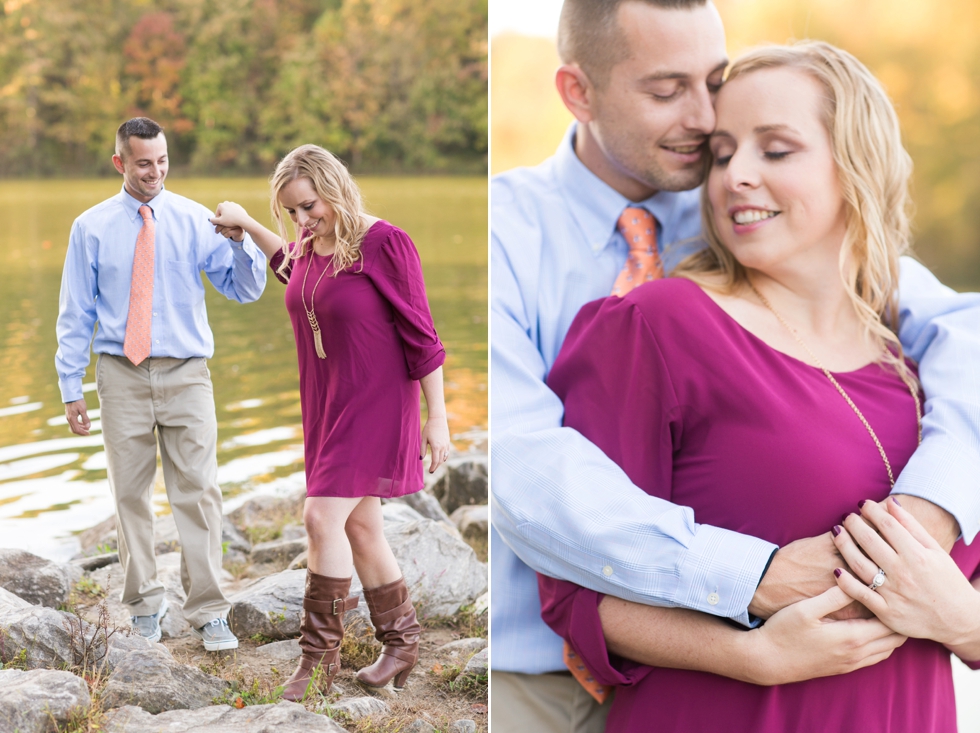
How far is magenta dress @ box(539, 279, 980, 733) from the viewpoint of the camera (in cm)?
153

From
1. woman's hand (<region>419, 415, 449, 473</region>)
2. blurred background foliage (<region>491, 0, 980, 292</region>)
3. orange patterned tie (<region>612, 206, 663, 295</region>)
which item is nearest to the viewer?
woman's hand (<region>419, 415, 449, 473</region>)

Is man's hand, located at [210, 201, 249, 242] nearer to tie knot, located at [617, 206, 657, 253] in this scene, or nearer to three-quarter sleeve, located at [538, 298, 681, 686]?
three-quarter sleeve, located at [538, 298, 681, 686]

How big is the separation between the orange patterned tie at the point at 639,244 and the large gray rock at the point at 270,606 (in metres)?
0.97

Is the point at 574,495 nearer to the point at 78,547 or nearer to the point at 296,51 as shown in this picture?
the point at 78,547

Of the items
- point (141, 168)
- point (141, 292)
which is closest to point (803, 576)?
point (141, 292)

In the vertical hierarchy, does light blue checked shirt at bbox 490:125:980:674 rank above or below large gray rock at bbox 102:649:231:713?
above

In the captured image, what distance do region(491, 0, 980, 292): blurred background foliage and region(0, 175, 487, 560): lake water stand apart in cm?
401

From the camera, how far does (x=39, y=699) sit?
1.59 metres

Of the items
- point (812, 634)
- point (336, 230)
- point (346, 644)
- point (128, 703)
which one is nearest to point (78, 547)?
point (128, 703)

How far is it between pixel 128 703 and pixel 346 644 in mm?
451

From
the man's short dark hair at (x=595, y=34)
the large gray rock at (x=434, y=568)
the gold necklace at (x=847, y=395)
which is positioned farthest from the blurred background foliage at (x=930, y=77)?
the large gray rock at (x=434, y=568)

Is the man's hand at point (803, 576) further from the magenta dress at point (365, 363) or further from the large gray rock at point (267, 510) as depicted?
the large gray rock at point (267, 510)

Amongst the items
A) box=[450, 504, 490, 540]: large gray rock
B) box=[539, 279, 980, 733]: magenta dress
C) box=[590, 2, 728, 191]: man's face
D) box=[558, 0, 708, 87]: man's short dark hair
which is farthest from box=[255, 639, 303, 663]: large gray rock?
box=[558, 0, 708, 87]: man's short dark hair

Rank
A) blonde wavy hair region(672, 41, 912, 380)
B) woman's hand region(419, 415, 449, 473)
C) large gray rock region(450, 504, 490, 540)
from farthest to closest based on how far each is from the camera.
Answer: large gray rock region(450, 504, 490, 540)
woman's hand region(419, 415, 449, 473)
blonde wavy hair region(672, 41, 912, 380)
